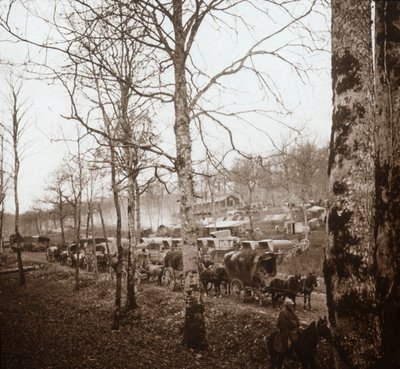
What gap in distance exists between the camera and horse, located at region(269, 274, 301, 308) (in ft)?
48.7

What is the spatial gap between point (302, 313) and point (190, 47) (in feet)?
35.6

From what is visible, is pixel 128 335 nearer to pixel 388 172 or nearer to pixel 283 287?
pixel 283 287

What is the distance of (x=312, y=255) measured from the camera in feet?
86.3

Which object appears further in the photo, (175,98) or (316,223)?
(316,223)

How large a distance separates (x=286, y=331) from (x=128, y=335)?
5067mm

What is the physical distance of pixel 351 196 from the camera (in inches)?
169

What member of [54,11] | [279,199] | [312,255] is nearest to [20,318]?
[54,11]

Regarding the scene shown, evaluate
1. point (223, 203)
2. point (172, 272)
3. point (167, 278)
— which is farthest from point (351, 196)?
point (223, 203)

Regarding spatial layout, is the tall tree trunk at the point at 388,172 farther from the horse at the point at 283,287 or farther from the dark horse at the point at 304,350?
the horse at the point at 283,287

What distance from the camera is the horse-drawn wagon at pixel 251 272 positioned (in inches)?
660

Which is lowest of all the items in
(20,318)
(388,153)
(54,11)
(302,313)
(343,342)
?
(302,313)

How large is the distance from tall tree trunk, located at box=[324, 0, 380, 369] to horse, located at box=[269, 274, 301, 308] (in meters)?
11.0

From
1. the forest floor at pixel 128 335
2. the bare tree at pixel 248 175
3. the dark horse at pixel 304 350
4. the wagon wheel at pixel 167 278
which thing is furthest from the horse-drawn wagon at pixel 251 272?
the dark horse at pixel 304 350

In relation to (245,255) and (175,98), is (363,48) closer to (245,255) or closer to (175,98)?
(175,98)
